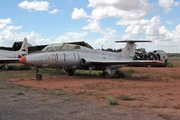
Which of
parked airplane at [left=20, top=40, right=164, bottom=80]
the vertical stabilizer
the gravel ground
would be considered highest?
the vertical stabilizer

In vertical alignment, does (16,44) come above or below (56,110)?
above

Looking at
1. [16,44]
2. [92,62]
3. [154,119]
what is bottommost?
[154,119]

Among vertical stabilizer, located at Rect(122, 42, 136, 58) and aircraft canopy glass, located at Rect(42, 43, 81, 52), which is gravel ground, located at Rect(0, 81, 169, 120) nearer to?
aircraft canopy glass, located at Rect(42, 43, 81, 52)

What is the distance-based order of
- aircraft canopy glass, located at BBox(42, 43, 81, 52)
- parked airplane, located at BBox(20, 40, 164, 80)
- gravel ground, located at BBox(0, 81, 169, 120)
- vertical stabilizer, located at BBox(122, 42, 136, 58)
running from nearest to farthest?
gravel ground, located at BBox(0, 81, 169, 120) → parked airplane, located at BBox(20, 40, 164, 80) → aircraft canopy glass, located at BBox(42, 43, 81, 52) → vertical stabilizer, located at BBox(122, 42, 136, 58)

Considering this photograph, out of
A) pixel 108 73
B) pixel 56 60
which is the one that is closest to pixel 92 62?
pixel 108 73

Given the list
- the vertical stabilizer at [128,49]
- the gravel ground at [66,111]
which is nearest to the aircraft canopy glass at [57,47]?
the vertical stabilizer at [128,49]

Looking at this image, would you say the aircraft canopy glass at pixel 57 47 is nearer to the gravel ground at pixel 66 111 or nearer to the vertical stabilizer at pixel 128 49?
the vertical stabilizer at pixel 128 49

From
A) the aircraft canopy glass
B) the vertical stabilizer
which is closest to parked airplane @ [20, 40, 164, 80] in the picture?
the aircraft canopy glass

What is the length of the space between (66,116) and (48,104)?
145 cm

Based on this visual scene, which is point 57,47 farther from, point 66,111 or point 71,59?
A: point 66,111

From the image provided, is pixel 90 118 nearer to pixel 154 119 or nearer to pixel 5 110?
pixel 154 119

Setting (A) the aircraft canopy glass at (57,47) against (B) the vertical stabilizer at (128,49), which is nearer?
(A) the aircraft canopy glass at (57,47)

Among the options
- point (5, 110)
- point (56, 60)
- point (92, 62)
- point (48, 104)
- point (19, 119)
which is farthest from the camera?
point (92, 62)

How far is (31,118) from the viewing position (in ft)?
15.8
